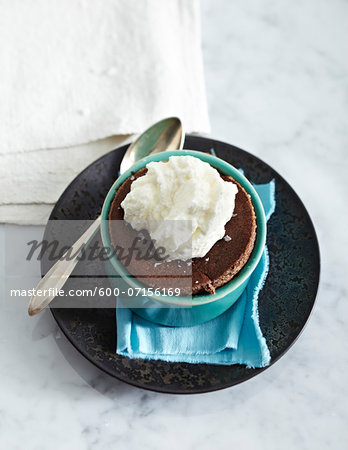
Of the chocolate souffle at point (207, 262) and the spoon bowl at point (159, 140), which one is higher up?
the spoon bowl at point (159, 140)

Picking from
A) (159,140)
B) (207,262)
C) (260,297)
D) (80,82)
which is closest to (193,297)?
(207,262)

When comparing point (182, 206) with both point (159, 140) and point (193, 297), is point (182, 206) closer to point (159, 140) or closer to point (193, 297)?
point (193, 297)

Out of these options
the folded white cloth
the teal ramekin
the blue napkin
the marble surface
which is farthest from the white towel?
the blue napkin

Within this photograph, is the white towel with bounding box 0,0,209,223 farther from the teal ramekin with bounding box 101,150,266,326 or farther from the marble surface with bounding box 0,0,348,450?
the teal ramekin with bounding box 101,150,266,326

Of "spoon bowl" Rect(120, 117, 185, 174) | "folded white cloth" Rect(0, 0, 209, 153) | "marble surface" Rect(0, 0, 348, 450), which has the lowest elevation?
"marble surface" Rect(0, 0, 348, 450)

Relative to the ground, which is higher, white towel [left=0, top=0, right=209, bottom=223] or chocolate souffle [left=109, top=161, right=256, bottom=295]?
white towel [left=0, top=0, right=209, bottom=223]

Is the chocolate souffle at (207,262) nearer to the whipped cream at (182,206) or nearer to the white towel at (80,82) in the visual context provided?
the whipped cream at (182,206)

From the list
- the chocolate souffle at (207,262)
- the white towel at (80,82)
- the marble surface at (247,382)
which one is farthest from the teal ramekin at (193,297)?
the white towel at (80,82)

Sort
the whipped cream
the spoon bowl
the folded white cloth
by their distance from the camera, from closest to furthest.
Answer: the whipped cream
the spoon bowl
the folded white cloth
